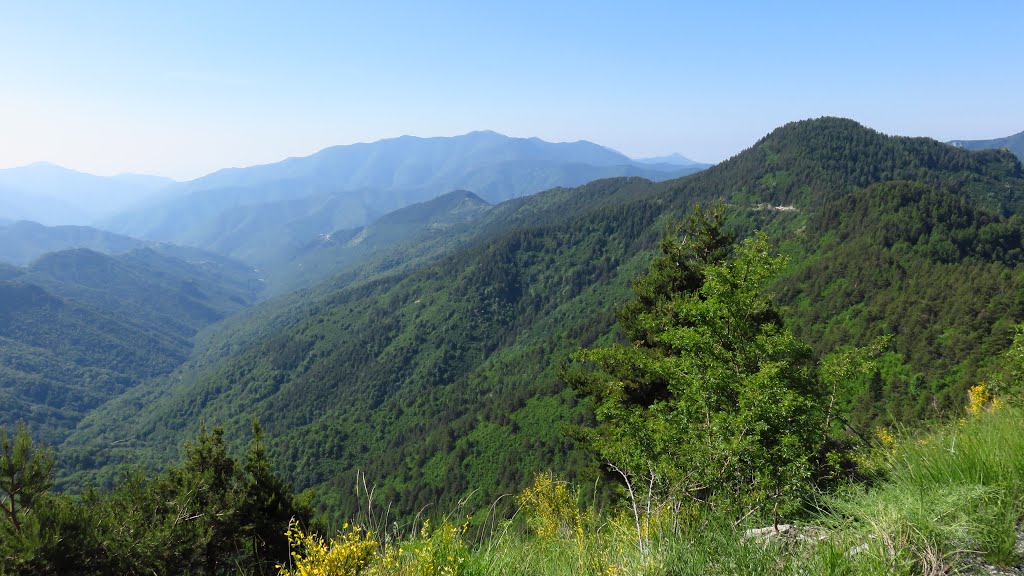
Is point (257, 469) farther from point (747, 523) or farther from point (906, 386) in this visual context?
point (906, 386)

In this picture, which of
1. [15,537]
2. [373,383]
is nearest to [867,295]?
[15,537]

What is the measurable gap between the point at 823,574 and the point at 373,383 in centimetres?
18974

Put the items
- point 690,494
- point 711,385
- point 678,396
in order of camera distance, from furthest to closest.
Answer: point 678,396 < point 711,385 < point 690,494

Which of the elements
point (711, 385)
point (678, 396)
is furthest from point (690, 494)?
point (678, 396)

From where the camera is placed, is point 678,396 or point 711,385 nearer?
point 711,385

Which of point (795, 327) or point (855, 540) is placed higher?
point (855, 540)

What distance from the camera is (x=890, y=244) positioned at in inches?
4080

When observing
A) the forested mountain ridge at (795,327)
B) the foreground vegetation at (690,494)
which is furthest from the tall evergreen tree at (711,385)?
the forested mountain ridge at (795,327)

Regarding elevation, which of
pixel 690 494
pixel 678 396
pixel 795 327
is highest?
pixel 690 494

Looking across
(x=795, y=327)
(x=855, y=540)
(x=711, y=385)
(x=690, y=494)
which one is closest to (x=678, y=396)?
(x=711, y=385)

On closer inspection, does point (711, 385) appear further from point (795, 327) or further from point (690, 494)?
point (795, 327)

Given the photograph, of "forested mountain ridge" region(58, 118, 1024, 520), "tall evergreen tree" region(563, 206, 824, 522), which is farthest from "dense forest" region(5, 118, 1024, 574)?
"forested mountain ridge" region(58, 118, 1024, 520)

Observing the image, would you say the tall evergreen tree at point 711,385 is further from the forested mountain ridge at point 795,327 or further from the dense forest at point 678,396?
the forested mountain ridge at point 795,327

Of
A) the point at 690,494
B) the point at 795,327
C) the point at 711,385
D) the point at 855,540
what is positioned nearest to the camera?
the point at 855,540
